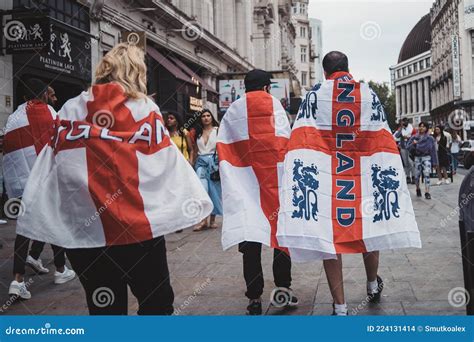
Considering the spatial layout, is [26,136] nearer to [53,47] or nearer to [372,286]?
[372,286]

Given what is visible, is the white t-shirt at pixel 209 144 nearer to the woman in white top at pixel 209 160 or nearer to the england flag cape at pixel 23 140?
the woman in white top at pixel 209 160

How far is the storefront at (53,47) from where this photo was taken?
10.1m

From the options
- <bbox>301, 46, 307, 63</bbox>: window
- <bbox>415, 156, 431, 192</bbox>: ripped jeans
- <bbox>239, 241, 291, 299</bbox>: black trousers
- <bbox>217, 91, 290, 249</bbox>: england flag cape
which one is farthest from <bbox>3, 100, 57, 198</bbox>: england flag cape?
<bbox>301, 46, 307, 63</bbox>: window

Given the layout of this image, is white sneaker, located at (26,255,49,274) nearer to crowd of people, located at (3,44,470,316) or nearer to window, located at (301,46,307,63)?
crowd of people, located at (3,44,470,316)

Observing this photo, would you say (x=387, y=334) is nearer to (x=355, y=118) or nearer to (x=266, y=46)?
(x=355, y=118)

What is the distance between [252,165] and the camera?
4305 mm

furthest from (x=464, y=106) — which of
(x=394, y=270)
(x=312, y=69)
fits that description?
(x=394, y=270)

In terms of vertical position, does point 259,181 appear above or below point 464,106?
below

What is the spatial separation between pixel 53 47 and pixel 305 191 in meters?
9.66

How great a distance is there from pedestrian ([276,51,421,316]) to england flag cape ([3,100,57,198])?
2343mm

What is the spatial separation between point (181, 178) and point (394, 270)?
3237 mm

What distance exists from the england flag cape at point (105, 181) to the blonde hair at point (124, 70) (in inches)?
1.8

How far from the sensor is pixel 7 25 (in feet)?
33.2

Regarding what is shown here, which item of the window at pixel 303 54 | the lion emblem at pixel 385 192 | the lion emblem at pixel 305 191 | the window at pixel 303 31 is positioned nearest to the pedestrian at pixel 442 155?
the lion emblem at pixel 385 192
